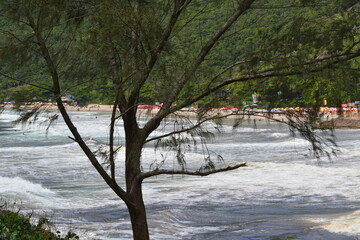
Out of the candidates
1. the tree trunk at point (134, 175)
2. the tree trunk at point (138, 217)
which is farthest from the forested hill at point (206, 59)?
the tree trunk at point (138, 217)

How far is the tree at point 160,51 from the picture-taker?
18.2 feet

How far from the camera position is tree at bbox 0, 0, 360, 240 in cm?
554

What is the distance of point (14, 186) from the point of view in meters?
14.6

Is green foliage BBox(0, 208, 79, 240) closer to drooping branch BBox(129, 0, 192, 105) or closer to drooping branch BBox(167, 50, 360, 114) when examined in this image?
drooping branch BBox(129, 0, 192, 105)

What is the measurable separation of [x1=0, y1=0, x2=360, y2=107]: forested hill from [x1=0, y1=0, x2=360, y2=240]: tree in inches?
0.5

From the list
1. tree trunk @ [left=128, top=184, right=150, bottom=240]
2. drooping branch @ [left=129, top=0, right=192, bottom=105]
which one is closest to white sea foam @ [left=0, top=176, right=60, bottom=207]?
tree trunk @ [left=128, top=184, right=150, bottom=240]

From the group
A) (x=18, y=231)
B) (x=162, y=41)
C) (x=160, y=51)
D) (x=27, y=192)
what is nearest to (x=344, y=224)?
(x=160, y=51)

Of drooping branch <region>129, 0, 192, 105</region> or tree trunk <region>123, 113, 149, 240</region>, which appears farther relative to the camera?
tree trunk <region>123, 113, 149, 240</region>

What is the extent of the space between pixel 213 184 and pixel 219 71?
924 cm

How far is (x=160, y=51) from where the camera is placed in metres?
Answer: 5.56

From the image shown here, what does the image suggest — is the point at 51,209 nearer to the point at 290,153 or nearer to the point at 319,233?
the point at 319,233

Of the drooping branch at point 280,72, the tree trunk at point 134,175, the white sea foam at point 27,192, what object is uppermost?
the drooping branch at point 280,72

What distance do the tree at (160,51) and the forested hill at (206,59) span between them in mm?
12

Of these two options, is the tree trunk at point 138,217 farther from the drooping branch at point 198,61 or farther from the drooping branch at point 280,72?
the drooping branch at point 280,72
